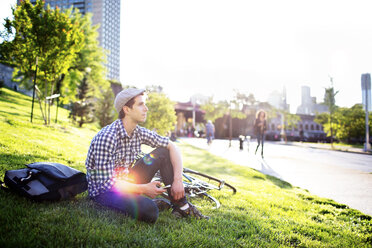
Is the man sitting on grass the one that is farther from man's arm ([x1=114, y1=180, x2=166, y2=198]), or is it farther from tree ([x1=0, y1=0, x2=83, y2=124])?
tree ([x1=0, y1=0, x2=83, y2=124])

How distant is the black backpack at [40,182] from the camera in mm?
2328

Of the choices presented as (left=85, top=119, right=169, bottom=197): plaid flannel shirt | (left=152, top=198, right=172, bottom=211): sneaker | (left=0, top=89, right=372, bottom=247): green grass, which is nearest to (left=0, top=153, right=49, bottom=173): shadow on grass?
(left=0, top=89, right=372, bottom=247): green grass

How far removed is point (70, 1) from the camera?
324ft

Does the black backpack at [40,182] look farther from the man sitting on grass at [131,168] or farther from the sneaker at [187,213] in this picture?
the sneaker at [187,213]

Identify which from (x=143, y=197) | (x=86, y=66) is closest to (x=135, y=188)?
(x=143, y=197)

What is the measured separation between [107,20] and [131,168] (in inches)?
5430

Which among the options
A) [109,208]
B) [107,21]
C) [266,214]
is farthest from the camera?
[107,21]

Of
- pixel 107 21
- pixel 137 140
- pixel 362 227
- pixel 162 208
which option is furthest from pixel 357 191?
pixel 107 21

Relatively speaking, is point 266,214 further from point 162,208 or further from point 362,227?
point 162,208

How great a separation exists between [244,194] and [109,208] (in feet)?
8.26

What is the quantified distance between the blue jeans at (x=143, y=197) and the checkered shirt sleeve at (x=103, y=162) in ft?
0.34

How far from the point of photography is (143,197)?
2271mm

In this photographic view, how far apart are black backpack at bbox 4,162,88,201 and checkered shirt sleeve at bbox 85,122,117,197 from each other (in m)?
0.38

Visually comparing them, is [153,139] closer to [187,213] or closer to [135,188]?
[135,188]
